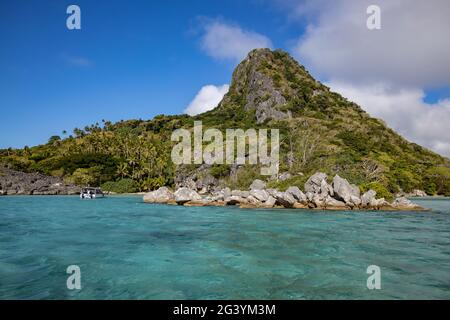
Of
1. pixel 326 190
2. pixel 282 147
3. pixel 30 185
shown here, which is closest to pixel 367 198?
pixel 326 190

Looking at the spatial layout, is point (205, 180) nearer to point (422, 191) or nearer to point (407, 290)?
point (422, 191)

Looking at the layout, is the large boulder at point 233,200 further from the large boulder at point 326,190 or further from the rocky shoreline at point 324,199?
the large boulder at point 326,190

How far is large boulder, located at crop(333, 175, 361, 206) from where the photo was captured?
4103cm

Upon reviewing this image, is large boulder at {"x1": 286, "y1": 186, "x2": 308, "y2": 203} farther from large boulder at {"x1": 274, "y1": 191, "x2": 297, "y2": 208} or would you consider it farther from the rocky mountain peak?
the rocky mountain peak

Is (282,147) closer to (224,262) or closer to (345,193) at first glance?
(345,193)

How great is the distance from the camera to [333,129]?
372ft

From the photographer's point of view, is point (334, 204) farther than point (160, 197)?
No

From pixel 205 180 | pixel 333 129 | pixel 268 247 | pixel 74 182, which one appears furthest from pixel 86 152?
pixel 268 247

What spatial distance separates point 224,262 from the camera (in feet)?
45.6

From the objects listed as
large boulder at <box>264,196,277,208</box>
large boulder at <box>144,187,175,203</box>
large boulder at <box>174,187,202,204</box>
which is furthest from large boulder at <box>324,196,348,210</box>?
large boulder at <box>144,187,175,203</box>

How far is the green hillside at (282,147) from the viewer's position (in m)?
79.9

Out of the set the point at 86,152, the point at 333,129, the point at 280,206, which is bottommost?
the point at 280,206

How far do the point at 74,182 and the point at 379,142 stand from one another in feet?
327

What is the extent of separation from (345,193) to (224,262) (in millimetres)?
31327
